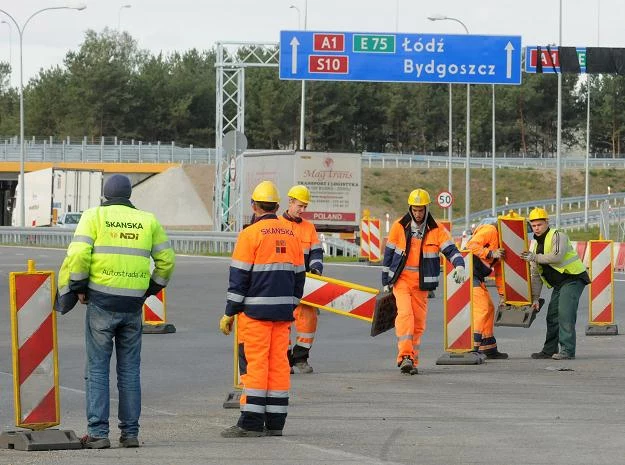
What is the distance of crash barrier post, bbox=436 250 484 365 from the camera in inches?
614

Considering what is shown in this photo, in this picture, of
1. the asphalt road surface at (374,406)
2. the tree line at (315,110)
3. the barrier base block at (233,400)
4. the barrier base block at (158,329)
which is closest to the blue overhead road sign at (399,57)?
the asphalt road surface at (374,406)

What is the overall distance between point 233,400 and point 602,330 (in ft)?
29.1

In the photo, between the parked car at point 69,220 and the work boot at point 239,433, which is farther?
the parked car at point 69,220

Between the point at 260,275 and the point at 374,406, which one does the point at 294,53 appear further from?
the point at 260,275

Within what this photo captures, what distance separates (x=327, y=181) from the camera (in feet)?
145

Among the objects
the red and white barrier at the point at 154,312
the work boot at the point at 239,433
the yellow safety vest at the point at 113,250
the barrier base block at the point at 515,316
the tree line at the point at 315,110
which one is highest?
the tree line at the point at 315,110

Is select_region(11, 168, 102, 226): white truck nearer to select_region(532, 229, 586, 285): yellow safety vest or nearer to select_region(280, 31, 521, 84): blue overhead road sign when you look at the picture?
select_region(280, 31, 521, 84): blue overhead road sign

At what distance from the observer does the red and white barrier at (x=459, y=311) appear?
15594 mm

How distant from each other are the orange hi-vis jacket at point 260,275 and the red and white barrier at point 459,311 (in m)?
5.45

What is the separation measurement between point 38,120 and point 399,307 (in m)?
108

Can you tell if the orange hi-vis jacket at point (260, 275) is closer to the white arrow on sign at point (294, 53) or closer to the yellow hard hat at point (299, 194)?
the yellow hard hat at point (299, 194)

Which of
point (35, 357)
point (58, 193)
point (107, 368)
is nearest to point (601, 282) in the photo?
point (107, 368)

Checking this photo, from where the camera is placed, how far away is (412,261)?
48.1 feet

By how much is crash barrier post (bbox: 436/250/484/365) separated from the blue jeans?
6232 mm
